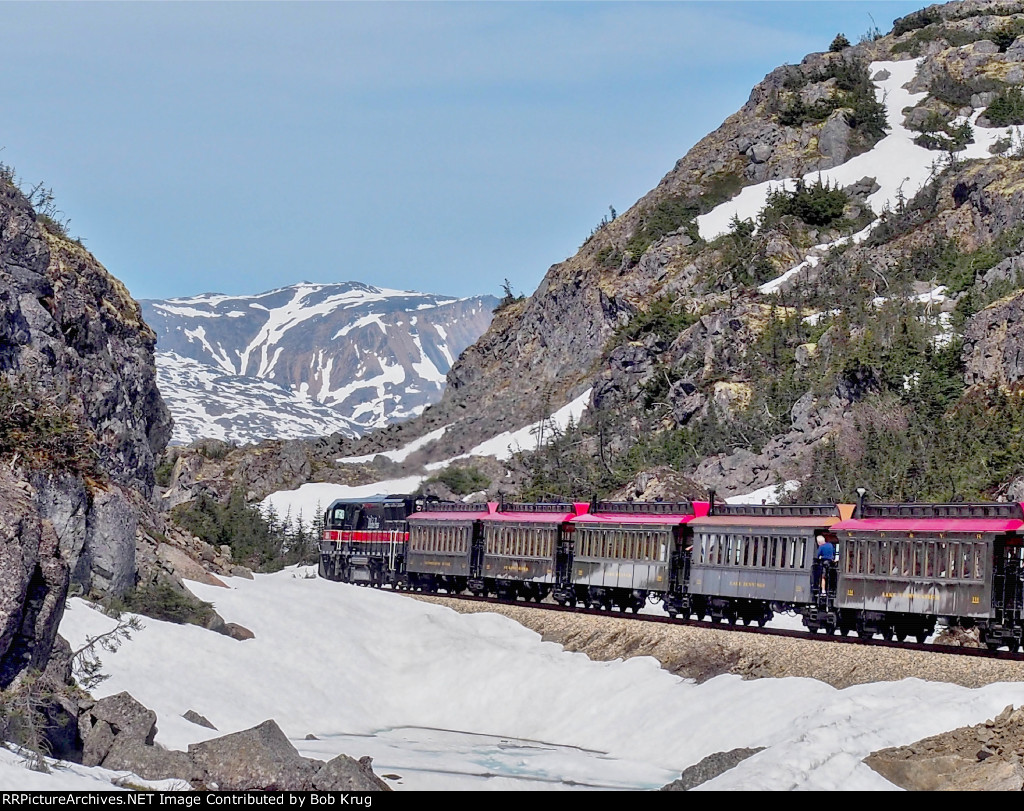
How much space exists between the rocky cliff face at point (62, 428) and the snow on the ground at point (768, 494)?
30126 mm

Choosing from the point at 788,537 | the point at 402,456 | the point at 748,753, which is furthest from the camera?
the point at 402,456

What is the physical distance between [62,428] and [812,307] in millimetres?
82562

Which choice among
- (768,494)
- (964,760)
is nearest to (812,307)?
(768,494)

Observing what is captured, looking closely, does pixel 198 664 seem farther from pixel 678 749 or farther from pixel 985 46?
pixel 985 46

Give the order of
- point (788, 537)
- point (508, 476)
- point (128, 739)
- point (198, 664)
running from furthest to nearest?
1. point (508, 476)
2. point (788, 537)
3. point (198, 664)
4. point (128, 739)

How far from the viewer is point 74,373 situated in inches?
2083

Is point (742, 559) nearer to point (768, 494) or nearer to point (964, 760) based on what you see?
point (964, 760)

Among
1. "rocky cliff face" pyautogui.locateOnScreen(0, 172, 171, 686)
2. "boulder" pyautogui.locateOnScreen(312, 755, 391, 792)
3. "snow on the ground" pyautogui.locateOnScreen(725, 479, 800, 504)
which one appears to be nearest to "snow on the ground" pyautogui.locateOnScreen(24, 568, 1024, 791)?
"rocky cliff face" pyautogui.locateOnScreen(0, 172, 171, 686)

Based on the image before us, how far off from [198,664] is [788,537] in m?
16.5

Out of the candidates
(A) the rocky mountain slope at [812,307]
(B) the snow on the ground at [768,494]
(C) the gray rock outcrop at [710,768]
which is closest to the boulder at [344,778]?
(C) the gray rock outcrop at [710,768]

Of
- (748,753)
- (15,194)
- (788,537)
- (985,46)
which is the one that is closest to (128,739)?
(748,753)

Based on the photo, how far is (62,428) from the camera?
26.8 meters

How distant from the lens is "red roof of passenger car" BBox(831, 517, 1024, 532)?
33625mm

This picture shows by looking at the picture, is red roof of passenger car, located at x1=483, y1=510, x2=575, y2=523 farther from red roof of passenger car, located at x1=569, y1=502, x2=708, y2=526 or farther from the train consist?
red roof of passenger car, located at x1=569, y1=502, x2=708, y2=526
